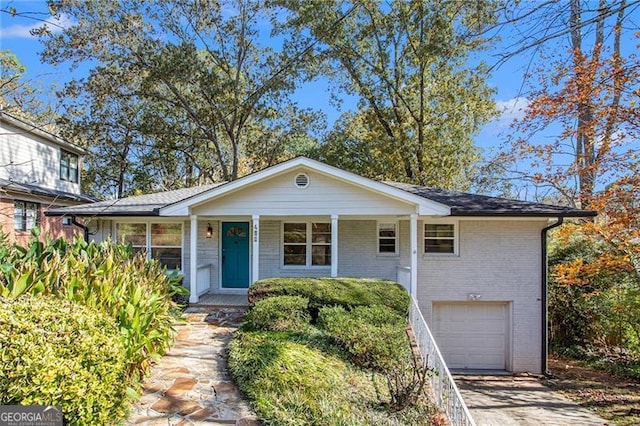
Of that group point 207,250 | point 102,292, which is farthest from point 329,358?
point 207,250

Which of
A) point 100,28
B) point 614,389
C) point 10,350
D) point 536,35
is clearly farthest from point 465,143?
point 10,350

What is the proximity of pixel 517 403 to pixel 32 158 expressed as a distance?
22275mm

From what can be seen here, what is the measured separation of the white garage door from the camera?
34.3ft

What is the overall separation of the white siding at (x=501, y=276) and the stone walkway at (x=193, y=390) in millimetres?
6096

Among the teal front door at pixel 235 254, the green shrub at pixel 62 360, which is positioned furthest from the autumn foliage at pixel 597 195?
the green shrub at pixel 62 360

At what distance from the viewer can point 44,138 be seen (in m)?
17.9

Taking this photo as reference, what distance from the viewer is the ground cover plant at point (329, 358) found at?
168 inches

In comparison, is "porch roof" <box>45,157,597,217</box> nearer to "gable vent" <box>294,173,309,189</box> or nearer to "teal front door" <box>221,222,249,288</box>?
"gable vent" <box>294,173,309,189</box>

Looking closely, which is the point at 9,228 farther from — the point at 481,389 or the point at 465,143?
the point at 465,143

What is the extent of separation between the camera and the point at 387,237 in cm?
1109

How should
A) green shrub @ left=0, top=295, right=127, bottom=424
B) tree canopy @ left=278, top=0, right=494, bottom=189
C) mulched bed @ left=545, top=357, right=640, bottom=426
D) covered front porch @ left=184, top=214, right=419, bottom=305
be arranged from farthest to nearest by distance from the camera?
tree canopy @ left=278, top=0, right=494, bottom=189
covered front porch @ left=184, top=214, right=419, bottom=305
mulched bed @ left=545, top=357, right=640, bottom=426
green shrub @ left=0, top=295, right=127, bottom=424

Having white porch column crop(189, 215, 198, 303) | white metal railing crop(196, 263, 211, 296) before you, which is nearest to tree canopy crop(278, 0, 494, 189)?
white metal railing crop(196, 263, 211, 296)

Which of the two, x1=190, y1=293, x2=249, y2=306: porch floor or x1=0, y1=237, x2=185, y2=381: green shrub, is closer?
x1=0, y1=237, x2=185, y2=381: green shrub

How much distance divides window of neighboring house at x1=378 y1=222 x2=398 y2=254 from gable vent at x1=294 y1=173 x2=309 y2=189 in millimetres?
2760
